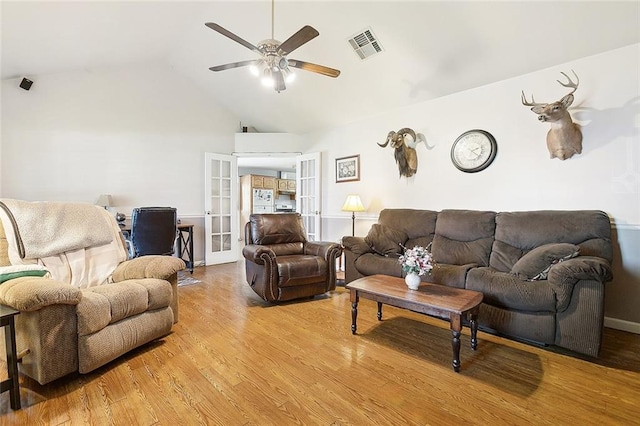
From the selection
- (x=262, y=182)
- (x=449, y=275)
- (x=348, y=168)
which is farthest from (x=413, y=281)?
(x=262, y=182)

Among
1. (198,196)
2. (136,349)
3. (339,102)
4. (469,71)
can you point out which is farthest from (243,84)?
(136,349)

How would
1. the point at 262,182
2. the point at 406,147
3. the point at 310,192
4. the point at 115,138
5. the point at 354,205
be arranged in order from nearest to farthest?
the point at 406,147 → the point at 354,205 → the point at 115,138 → the point at 310,192 → the point at 262,182

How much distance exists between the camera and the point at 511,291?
92.0 inches

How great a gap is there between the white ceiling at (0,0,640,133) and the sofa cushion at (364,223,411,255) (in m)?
1.81

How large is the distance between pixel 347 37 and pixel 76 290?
342 cm

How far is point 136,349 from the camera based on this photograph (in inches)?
88.0

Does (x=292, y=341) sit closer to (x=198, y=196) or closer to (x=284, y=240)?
(x=284, y=240)

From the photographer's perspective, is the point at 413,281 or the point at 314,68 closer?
the point at 413,281

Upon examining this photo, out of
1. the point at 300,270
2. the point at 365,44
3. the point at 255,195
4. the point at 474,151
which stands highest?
the point at 365,44

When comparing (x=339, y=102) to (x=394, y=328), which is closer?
(x=394, y=328)

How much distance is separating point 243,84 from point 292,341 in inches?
159

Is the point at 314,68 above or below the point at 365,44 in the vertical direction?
below

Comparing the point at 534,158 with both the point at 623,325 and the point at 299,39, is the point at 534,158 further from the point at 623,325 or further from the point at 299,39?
the point at 299,39

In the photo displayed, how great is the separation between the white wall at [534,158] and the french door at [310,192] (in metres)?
1.02
